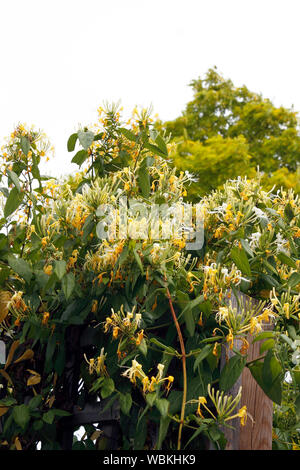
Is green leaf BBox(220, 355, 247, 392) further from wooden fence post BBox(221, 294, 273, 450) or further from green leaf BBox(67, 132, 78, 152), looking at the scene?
green leaf BBox(67, 132, 78, 152)

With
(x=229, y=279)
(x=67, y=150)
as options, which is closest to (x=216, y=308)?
(x=229, y=279)

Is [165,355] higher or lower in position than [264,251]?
lower

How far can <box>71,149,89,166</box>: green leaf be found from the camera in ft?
9.32

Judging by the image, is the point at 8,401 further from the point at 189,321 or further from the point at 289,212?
the point at 289,212

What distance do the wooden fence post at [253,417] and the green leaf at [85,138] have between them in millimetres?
972

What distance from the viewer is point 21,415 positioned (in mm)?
2375

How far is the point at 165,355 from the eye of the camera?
2.16 metres

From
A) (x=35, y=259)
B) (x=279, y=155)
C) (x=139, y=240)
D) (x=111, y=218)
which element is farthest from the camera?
(x=279, y=155)

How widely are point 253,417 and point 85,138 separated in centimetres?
141

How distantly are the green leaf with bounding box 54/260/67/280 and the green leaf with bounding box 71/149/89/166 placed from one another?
2.57 ft

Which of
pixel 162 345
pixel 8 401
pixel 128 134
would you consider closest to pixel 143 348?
pixel 162 345

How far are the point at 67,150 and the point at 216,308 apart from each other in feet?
3.64
